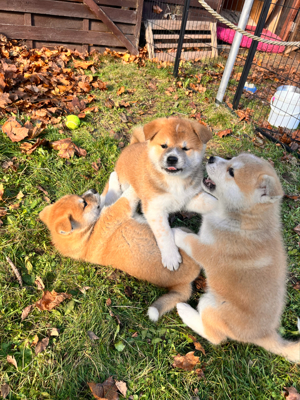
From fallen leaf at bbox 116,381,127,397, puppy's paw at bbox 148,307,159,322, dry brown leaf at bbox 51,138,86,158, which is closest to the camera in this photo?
fallen leaf at bbox 116,381,127,397

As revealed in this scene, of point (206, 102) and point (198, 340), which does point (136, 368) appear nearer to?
A: point (198, 340)

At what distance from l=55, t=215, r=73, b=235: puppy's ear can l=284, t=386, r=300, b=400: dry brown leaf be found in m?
2.60

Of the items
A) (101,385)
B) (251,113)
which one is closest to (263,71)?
(251,113)

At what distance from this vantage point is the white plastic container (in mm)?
5570

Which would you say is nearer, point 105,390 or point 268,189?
point 105,390

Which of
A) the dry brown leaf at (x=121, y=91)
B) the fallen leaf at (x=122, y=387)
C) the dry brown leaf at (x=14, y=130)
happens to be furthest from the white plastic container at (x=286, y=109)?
the fallen leaf at (x=122, y=387)

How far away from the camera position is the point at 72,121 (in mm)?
4613

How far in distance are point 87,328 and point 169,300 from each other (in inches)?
33.7

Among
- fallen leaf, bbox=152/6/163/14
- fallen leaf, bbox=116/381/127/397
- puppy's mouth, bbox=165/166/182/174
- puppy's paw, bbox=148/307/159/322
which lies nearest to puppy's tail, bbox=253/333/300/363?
puppy's paw, bbox=148/307/159/322

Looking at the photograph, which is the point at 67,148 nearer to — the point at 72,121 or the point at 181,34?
the point at 72,121

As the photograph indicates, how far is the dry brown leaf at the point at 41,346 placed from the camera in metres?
2.46

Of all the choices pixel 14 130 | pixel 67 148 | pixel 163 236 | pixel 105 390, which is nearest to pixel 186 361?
pixel 105 390

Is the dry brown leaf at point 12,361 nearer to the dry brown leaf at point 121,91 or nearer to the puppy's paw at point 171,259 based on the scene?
the puppy's paw at point 171,259

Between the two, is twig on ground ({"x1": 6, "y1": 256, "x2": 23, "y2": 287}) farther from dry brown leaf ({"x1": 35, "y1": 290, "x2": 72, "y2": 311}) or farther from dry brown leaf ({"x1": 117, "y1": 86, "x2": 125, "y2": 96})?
dry brown leaf ({"x1": 117, "y1": 86, "x2": 125, "y2": 96})
